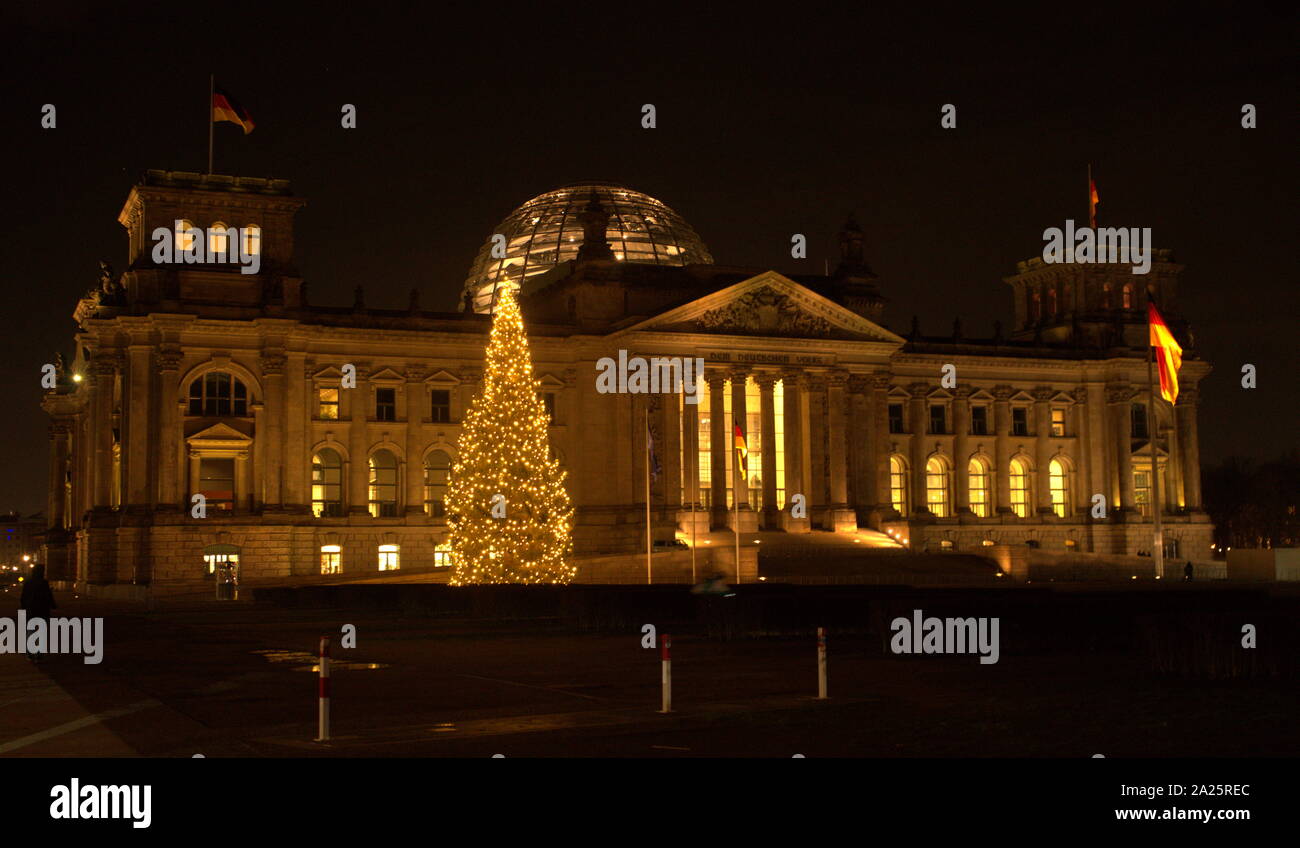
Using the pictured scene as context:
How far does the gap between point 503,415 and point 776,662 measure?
34470 mm

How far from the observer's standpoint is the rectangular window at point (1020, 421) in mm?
104625

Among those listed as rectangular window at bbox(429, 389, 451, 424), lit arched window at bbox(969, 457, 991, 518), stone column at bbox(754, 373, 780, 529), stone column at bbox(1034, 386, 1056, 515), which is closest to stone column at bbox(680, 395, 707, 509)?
stone column at bbox(754, 373, 780, 529)

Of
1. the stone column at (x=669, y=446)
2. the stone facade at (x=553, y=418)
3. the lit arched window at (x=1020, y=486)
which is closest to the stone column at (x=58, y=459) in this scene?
the stone facade at (x=553, y=418)

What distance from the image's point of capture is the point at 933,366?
102 meters

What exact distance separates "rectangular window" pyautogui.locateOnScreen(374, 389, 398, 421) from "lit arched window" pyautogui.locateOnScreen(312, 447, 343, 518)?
11.3 feet

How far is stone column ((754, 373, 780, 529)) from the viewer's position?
90.4 meters

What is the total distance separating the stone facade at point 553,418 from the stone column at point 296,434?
0.40 ft

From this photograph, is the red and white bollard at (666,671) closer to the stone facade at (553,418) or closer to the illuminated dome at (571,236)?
the stone facade at (553,418)

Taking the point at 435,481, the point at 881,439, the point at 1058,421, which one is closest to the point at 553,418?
the point at 435,481

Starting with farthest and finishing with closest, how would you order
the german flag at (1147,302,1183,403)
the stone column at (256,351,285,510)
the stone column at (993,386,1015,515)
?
the stone column at (993,386,1015,515) < the stone column at (256,351,285,510) < the german flag at (1147,302,1183,403)

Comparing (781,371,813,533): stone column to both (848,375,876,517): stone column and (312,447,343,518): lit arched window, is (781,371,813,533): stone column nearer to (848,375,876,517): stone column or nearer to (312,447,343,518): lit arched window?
(848,375,876,517): stone column

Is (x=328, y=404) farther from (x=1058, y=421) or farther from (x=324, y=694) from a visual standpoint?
(x=324, y=694)
